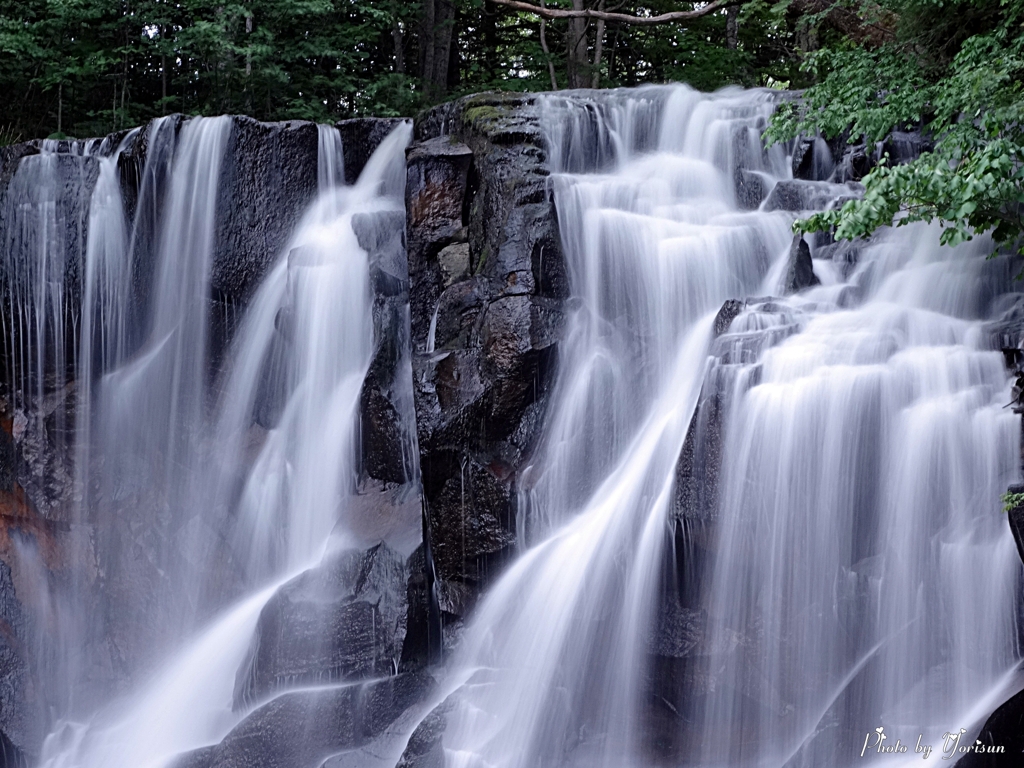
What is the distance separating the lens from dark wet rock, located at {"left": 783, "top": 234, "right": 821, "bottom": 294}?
30.7ft

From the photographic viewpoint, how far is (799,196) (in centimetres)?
1055

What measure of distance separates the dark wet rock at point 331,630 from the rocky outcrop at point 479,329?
57cm

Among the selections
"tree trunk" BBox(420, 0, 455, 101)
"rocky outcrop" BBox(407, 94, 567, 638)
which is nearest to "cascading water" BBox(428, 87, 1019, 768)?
"rocky outcrop" BBox(407, 94, 567, 638)

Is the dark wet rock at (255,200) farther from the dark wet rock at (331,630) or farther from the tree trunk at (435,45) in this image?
the tree trunk at (435,45)

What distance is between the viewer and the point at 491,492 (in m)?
8.61

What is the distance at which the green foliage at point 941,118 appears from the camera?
6.68 meters

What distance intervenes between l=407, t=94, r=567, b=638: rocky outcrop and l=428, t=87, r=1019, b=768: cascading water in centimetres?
31

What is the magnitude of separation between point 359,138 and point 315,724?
7.23 meters

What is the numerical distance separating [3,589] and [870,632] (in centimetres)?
976

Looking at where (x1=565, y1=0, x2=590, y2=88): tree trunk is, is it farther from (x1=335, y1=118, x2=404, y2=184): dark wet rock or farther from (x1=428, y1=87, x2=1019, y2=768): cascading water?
(x1=428, y1=87, x2=1019, y2=768): cascading water

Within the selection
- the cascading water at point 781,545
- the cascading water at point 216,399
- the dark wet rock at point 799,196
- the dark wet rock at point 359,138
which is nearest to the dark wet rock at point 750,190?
the dark wet rock at point 799,196

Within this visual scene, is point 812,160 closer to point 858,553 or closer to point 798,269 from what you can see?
point 798,269

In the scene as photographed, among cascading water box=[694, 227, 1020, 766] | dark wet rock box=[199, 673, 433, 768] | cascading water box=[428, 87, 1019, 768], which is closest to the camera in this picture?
cascading water box=[694, 227, 1020, 766]
